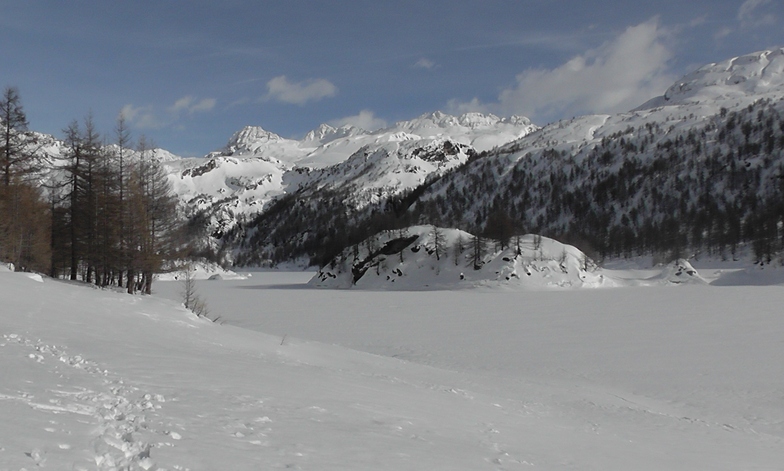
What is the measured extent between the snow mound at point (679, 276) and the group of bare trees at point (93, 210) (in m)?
55.4

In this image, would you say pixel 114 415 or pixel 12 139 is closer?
pixel 114 415

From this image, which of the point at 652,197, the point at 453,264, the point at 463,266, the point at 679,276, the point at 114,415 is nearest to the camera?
the point at 114,415

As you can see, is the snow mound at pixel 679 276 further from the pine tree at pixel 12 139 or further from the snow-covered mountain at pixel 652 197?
A: the pine tree at pixel 12 139

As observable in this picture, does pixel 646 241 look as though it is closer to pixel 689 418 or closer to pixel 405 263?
pixel 405 263

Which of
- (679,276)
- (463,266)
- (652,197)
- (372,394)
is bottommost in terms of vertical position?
(372,394)

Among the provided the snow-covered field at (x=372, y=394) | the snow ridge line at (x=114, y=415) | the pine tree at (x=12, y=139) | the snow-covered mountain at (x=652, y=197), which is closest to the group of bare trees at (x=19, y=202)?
the pine tree at (x=12, y=139)

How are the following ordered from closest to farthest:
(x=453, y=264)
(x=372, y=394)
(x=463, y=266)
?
(x=372, y=394), (x=463, y=266), (x=453, y=264)

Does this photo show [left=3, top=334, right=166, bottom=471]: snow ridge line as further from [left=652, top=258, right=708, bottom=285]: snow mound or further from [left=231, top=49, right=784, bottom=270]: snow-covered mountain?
[left=231, top=49, right=784, bottom=270]: snow-covered mountain

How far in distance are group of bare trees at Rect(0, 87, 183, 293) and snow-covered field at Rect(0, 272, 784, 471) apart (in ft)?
24.0

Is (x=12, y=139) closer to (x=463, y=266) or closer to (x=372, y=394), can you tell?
(x=372, y=394)

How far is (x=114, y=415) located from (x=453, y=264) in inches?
2355

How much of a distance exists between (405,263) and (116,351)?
58.4 meters

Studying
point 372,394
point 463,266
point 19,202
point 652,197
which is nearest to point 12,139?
point 19,202

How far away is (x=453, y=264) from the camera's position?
2571 inches
